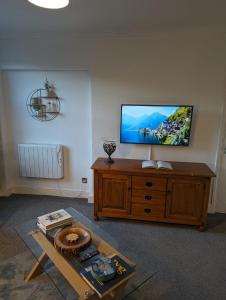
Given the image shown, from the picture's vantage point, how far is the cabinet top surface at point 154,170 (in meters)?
2.50

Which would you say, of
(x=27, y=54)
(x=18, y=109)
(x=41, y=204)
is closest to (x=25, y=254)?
(x=41, y=204)

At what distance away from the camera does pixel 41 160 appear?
10.8 ft

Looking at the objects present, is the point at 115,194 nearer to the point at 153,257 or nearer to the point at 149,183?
the point at 149,183

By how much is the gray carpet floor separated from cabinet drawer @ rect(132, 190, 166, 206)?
1.06 ft

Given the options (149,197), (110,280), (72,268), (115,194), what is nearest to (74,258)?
(72,268)

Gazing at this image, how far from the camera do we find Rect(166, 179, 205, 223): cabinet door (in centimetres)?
251

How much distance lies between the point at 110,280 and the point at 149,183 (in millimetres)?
1414

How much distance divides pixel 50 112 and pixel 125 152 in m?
1.28

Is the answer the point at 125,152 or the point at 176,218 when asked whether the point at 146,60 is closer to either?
the point at 125,152

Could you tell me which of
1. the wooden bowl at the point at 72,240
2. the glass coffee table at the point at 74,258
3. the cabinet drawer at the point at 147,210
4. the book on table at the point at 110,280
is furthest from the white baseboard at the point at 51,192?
the book on table at the point at 110,280

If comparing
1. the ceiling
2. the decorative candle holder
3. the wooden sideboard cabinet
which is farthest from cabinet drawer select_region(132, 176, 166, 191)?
the ceiling

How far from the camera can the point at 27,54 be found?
301cm

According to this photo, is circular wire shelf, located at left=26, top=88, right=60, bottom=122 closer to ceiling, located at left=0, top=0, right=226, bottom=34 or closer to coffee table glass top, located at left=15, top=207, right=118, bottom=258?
ceiling, located at left=0, top=0, right=226, bottom=34

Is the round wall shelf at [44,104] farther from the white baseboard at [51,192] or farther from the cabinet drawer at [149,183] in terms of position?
the cabinet drawer at [149,183]
